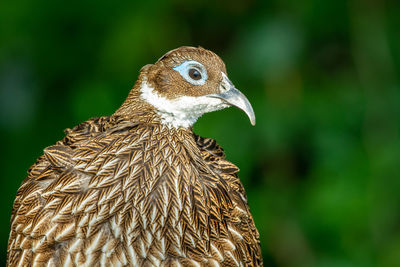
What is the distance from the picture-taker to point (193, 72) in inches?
96.2

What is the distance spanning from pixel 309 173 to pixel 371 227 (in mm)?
607

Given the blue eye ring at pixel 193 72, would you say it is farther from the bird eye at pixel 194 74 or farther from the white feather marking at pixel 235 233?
the white feather marking at pixel 235 233

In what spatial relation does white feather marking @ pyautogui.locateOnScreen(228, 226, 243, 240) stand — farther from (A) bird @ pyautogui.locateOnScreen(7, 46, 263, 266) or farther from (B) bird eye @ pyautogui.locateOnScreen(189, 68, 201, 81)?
(B) bird eye @ pyautogui.locateOnScreen(189, 68, 201, 81)

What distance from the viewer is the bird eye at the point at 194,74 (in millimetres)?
2440

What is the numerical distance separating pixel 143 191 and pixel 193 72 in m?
0.57

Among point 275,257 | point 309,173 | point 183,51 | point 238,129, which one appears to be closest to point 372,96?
point 309,173

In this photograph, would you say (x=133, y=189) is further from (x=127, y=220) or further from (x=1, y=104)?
(x=1, y=104)

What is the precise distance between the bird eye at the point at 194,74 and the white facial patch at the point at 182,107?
83 millimetres

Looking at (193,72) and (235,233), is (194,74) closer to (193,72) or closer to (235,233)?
(193,72)

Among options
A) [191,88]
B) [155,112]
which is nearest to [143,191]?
[155,112]

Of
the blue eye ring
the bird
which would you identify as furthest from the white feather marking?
the blue eye ring

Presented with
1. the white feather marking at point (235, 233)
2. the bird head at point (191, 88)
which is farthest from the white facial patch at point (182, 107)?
the white feather marking at point (235, 233)

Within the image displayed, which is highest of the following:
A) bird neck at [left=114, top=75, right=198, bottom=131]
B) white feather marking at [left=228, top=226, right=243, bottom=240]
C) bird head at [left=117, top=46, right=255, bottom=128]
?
bird head at [left=117, top=46, right=255, bottom=128]

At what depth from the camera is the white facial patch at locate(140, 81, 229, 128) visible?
8.02 ft
